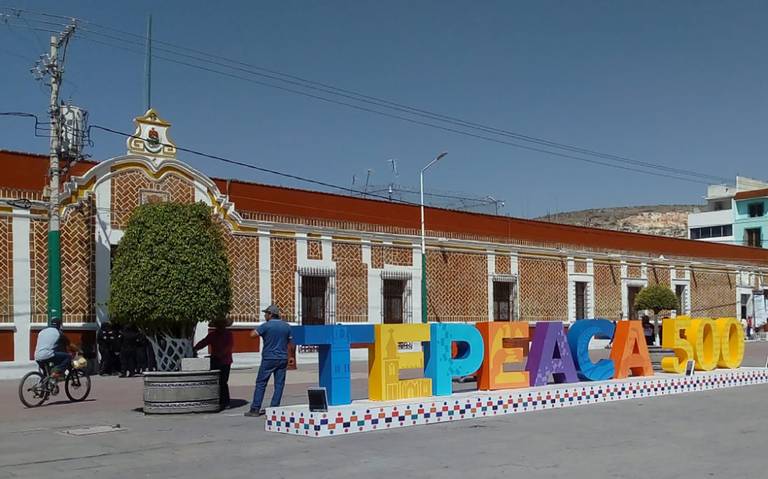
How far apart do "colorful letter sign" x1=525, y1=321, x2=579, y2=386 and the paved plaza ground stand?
1162mm

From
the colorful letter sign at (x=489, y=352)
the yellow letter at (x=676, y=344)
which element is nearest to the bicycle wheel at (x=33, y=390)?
the colorful letter sign at (x=489, y=352)

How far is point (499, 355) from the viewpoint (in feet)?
48.2

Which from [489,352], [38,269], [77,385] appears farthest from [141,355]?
[489,352]

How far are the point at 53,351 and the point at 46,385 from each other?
0.60 meters

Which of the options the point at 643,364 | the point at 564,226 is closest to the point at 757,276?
the point at 564,226

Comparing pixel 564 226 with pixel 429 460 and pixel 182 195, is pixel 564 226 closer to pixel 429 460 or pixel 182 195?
pixel 182 195

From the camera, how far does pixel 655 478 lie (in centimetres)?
846

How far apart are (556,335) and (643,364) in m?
2.98

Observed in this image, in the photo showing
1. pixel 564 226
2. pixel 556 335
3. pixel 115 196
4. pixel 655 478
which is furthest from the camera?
pixel 564 226

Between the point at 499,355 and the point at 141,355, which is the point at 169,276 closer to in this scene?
the point at 499,355

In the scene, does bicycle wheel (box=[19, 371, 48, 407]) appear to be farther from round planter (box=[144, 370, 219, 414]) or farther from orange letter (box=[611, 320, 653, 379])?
orange letter (box=[611, 320, 653, 379])

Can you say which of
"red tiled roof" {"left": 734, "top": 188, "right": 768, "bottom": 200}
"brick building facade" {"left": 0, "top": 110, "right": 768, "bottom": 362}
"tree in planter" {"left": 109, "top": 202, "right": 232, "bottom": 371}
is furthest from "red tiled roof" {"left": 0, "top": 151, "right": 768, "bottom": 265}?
"red tiled roof" {"left": 734, "top": 188, "right": 768, "bottom": 200}

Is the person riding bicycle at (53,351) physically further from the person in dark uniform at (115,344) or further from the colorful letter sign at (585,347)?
the colorful letter sign at (585,347)

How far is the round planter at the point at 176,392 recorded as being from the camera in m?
13.8
